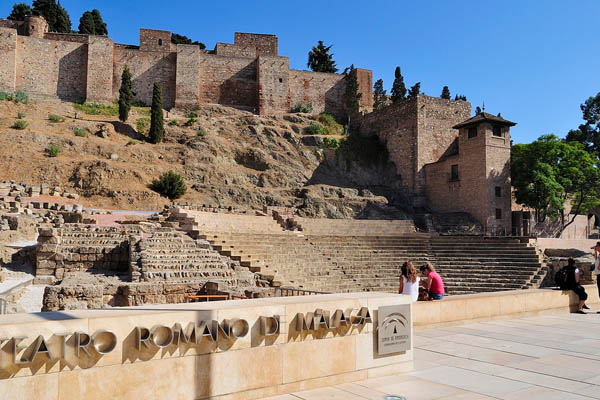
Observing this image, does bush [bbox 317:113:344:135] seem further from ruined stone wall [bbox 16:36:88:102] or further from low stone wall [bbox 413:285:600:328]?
low stone wall [bbox 413:285:600:328]

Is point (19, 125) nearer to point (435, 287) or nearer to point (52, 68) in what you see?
point (52, 68)

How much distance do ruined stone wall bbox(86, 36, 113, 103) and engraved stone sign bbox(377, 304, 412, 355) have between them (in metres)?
41.2

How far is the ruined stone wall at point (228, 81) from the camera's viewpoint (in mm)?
45125

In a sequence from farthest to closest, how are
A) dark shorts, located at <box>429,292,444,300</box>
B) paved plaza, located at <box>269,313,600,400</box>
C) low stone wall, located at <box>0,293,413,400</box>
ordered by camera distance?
1. dark shorts, located at <box>429,292,444,300</box>
2. paved plaza, located at <box>269,313,600,400</box>
3. low stone wall, located at <box>0,293,413,400</box>

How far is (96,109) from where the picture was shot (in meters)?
39.7

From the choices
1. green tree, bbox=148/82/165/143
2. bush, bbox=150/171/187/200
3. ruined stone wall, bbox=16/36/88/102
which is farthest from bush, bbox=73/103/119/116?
bush, bbox=150/171/187/200

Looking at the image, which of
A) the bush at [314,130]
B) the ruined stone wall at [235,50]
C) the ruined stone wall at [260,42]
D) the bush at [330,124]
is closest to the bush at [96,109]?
the ruined stone wall at [235,50]

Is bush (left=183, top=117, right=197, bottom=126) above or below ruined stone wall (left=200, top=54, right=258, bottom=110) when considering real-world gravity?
below

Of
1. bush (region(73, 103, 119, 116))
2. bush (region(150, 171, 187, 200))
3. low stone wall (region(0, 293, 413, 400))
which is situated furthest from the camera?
bush (region(73, 103, 119, 116))

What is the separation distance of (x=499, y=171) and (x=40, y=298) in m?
28.4

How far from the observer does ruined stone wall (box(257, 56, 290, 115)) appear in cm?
4519

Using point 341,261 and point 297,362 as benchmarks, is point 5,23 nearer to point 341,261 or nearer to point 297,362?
point 341,261

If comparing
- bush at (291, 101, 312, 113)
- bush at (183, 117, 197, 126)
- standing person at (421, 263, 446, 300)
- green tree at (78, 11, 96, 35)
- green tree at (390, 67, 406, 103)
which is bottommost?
standing person at (421, 263, 446, 300)

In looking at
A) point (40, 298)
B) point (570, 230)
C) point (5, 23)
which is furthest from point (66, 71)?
point (570, 230)
